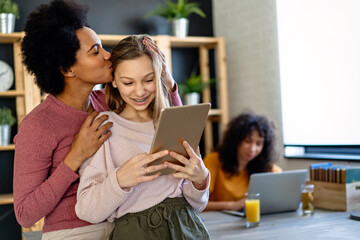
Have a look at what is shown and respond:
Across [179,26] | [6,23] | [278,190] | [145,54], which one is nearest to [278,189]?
[278,190]

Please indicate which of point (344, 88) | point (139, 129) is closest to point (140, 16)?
point (344, 88)

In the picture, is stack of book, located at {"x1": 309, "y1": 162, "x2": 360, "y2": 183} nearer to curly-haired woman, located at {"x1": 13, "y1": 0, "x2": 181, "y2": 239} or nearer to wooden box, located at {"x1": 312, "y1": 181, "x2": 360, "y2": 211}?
wooden box, located at {"x1": 312, "y1": 181, "x2": 360, "y2": 211}

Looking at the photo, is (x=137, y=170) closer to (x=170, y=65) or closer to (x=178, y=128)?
(x=178, y=128)

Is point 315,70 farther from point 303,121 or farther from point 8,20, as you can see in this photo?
point 8,20

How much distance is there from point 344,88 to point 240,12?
1.47 meters

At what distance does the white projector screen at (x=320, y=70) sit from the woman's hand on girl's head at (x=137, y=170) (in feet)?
7.82

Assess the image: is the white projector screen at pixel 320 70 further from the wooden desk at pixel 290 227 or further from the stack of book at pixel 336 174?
the wooden desk at pixel 290 227

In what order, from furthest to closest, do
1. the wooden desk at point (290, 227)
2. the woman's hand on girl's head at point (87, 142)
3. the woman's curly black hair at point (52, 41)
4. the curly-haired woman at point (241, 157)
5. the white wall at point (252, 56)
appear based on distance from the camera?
the white wall at point (252, 56), the curly-haired woman at point (241, 157), the wooden desk at point (290, 227), the woman's curly black hair at point (52, 41), the woman's hand on girl's head at point (87, 142)

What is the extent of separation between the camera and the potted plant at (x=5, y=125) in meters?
3.83

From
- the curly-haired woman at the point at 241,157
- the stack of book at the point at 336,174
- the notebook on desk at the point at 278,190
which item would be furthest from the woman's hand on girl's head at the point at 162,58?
the curly-haired woman at the point at 241,157

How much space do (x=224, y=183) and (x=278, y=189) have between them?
0.77 m

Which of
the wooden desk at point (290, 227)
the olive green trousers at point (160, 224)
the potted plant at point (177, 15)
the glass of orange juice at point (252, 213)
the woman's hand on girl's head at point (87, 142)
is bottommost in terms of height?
the wooden desk at point (290, 227)

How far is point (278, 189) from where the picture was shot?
8.77ft

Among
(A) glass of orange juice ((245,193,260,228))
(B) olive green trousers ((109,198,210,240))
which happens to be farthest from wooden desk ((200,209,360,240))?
(B) olive green trousers ((109,198,210,240))
